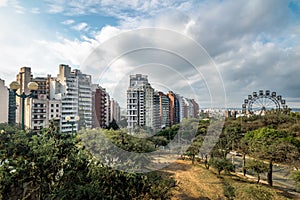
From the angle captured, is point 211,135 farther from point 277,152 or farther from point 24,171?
point 24,171

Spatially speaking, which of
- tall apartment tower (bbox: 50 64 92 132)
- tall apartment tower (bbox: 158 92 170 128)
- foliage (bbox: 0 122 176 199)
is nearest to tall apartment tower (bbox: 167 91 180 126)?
tall apartment tower (bbox: 158 92 170 128)

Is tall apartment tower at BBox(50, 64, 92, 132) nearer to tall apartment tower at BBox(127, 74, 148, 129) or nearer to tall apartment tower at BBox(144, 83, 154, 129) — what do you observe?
tall apartment tower at BBox(127, 74, 148, 129)

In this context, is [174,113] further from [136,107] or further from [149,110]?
[136,107]

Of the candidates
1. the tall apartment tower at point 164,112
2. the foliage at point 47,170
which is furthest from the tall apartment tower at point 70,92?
the foliage at point 47,170

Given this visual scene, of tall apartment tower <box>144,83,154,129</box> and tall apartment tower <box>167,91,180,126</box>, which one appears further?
tall apartment tower <box>167,91,180,126</box>

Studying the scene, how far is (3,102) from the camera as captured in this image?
33.5 ft

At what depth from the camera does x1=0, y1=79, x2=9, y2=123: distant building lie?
1009 centimetres

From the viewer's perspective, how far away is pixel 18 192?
6.06 feet

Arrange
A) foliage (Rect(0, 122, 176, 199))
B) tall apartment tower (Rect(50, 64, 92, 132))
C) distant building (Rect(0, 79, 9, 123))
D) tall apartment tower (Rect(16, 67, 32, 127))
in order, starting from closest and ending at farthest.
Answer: foliage (Rect(0, 122, 176, 199))
distant building (Rect(0, 79, 9, 123))
tall apartment tower (Rect(16, 67, 32, 127))
tall apartment tower (Rect(50, 64, 92, 132))

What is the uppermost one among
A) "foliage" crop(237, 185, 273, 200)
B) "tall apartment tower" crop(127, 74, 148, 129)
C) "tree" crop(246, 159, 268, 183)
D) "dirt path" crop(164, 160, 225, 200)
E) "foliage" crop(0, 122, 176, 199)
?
"tall apartment tower" crop(127, 74, 148, 129)

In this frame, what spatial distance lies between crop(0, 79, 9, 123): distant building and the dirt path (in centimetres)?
883

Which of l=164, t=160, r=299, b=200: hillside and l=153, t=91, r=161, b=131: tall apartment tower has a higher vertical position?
l=153, t=91, r=161, b=131: tall apartment tower

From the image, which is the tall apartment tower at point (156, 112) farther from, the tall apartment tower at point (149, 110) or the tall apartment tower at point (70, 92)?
the tall apartment tower at point (70, 92)

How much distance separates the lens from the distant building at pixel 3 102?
397 inches
